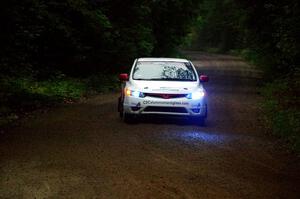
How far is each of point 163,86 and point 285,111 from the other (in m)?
4.38

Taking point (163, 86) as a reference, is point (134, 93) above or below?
below

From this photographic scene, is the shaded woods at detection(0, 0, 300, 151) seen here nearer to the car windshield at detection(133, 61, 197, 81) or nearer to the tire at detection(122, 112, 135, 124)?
the car windshield at detection(133, 61, 197, 81)

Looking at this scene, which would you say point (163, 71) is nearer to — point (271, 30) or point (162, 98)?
point (162, 98)

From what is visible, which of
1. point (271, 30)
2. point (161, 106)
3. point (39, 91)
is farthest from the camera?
point (271, 30)

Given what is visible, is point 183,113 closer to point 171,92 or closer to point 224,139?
point 171,92

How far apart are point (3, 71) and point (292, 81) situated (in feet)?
34.3

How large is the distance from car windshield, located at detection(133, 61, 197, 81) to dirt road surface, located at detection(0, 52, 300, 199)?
3.92 ft

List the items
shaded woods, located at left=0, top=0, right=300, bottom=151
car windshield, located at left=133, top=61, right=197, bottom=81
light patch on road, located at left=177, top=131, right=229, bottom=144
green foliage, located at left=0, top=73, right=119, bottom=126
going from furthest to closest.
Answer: shaded woods, located at left=0, top=0, right=300, bottom=151
green foliage, located at left=0, top=73, right=119, bottom=126
car windshield, located at left=133, top=61, right=197, bottom=81
light patch on road, located at left=177, top=131, right=229, bottom=144

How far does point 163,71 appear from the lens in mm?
15289

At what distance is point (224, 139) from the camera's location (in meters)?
12.7

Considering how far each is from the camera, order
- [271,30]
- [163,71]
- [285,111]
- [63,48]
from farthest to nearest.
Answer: [271,30], [63,48], [285,111], [163,71]

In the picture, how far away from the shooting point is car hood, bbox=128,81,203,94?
554 inches

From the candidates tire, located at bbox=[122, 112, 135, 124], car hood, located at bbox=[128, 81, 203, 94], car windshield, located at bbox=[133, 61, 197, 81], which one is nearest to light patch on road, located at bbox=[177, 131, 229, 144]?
car hood, located at bbox=[128, 81, 203, 94]

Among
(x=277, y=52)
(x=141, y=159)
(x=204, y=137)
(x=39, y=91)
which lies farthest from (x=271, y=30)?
(x=141, y=159)
